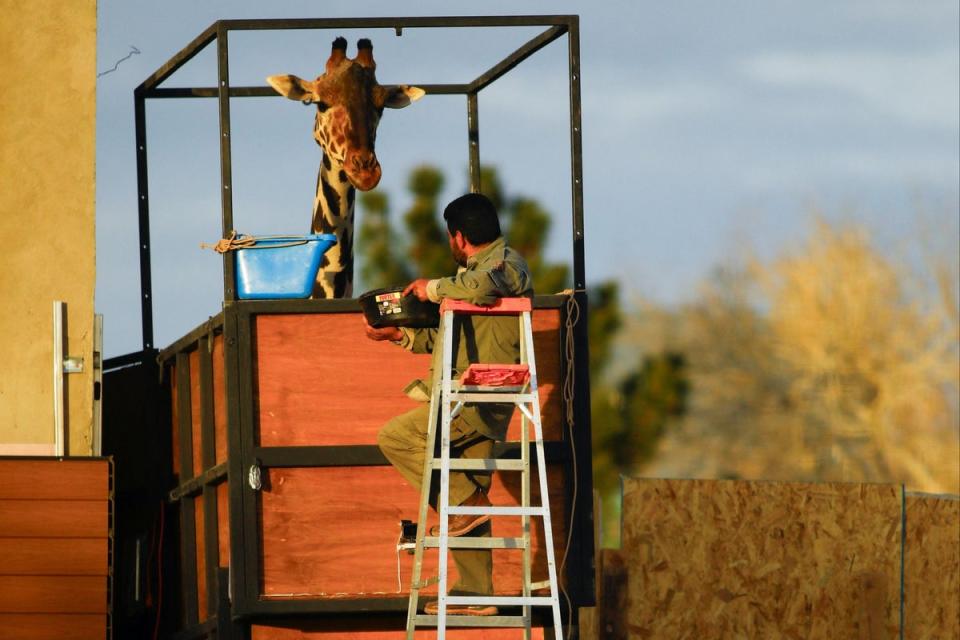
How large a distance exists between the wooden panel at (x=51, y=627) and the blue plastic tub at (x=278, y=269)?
229 centimetres

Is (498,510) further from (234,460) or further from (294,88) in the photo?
(294,88)

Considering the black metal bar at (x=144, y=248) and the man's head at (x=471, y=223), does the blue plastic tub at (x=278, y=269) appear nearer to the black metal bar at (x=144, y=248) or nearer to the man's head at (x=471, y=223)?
the man's head at (x=471, y=223)

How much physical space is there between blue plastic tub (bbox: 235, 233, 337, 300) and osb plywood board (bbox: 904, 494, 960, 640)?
7.24 meters

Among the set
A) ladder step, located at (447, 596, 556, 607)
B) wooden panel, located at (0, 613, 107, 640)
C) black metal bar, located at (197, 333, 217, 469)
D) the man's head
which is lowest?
wooden panel, located at (0, 613, 107, 640)

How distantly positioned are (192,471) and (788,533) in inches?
234

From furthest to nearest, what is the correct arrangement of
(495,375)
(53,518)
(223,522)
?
(53,518)
(223,522)
(495,375)

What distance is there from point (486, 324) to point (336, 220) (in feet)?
9.86

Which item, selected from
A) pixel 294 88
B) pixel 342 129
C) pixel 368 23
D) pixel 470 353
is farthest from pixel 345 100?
pixel 470 353

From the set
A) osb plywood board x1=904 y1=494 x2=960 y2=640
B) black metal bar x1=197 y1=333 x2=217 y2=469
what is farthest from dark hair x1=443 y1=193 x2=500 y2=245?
osb plywood board x1=904 y1=494 x2=960 y2=640

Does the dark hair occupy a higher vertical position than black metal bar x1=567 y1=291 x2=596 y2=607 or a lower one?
higher

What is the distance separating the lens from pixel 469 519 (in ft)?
29.7

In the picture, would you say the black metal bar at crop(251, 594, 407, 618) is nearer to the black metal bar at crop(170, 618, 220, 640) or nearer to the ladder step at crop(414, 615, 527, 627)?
the black metal bar at crop(170, 618, 220, 640)

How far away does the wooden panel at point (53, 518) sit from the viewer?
35.2ft

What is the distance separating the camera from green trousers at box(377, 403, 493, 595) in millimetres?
9078
